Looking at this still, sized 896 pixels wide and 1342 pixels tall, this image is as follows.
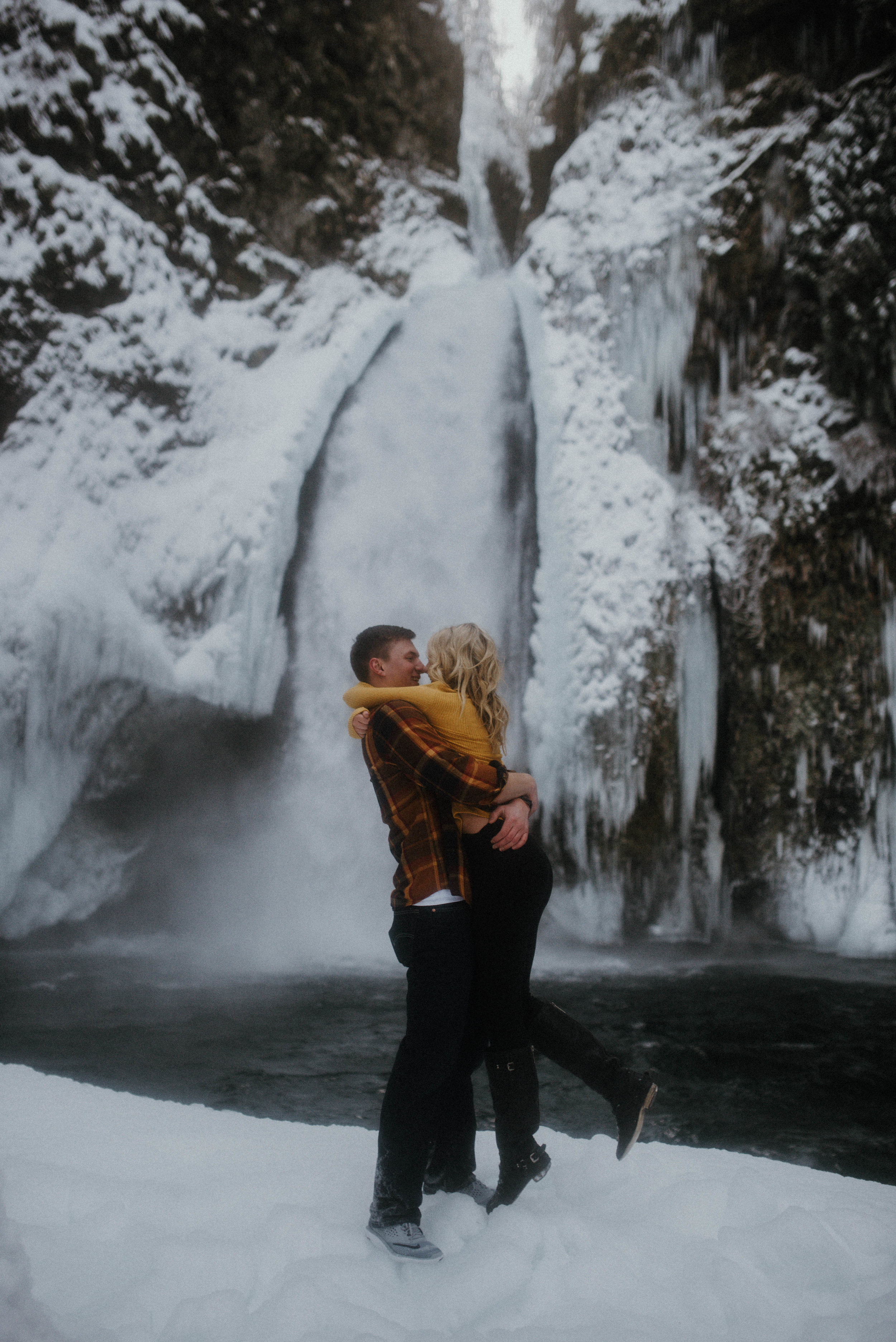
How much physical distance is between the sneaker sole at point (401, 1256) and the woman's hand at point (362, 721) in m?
0.94

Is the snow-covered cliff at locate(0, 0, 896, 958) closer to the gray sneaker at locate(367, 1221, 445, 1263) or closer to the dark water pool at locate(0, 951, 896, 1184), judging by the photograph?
the dark water pool at locate(0, 951, 896, 1184)

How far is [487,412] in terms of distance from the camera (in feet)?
25.8

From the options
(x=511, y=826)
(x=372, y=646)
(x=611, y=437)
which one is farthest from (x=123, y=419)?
(x=511, y=826)

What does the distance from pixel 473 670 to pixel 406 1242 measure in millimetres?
1079

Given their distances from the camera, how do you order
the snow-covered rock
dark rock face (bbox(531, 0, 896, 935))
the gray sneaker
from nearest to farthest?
the gray sneaker → the snow-covered rock → dark rock face (bbox(531, 0, 896, 935))

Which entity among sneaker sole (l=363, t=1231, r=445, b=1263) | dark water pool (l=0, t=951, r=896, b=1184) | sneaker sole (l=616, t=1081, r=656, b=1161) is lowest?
dark water pool (l=0, t=951, r=896, b=1184)

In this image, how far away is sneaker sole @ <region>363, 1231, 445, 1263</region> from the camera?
1578mm

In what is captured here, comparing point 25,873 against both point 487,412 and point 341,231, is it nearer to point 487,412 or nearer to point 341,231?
point 487,412

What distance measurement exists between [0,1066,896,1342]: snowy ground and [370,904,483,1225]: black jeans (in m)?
0.12

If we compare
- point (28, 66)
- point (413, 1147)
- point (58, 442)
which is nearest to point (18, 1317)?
point (413, 1147)

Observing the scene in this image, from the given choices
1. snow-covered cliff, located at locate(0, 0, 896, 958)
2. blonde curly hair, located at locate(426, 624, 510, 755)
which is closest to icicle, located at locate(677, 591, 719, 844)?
snow-covered cliff, located at locate(0, 0, 896, 958)

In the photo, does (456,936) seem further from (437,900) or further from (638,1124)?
(638,1124)

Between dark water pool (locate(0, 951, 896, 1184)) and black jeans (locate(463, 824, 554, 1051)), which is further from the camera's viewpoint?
dark water pool (locate(0, 951, 896, 1184))

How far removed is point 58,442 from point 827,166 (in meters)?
6.55
